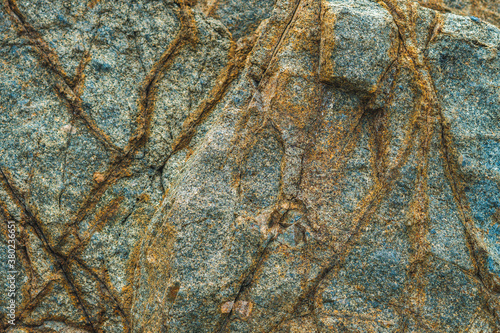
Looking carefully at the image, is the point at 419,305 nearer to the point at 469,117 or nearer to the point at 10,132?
the point at 469,117

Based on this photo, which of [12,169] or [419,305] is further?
[12,169]

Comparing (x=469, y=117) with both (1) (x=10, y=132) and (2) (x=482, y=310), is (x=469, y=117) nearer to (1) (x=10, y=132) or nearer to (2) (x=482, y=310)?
(2) (x=482, y=310)

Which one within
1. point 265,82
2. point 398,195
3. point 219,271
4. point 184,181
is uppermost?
point 184,181

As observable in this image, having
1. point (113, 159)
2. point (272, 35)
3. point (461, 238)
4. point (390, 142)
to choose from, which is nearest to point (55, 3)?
point (113, 159)

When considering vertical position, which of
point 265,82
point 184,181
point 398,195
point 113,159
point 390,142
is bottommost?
point 398,195

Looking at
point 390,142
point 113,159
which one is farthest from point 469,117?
point 113,159

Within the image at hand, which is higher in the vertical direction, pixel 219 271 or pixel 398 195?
pixel 219 271
